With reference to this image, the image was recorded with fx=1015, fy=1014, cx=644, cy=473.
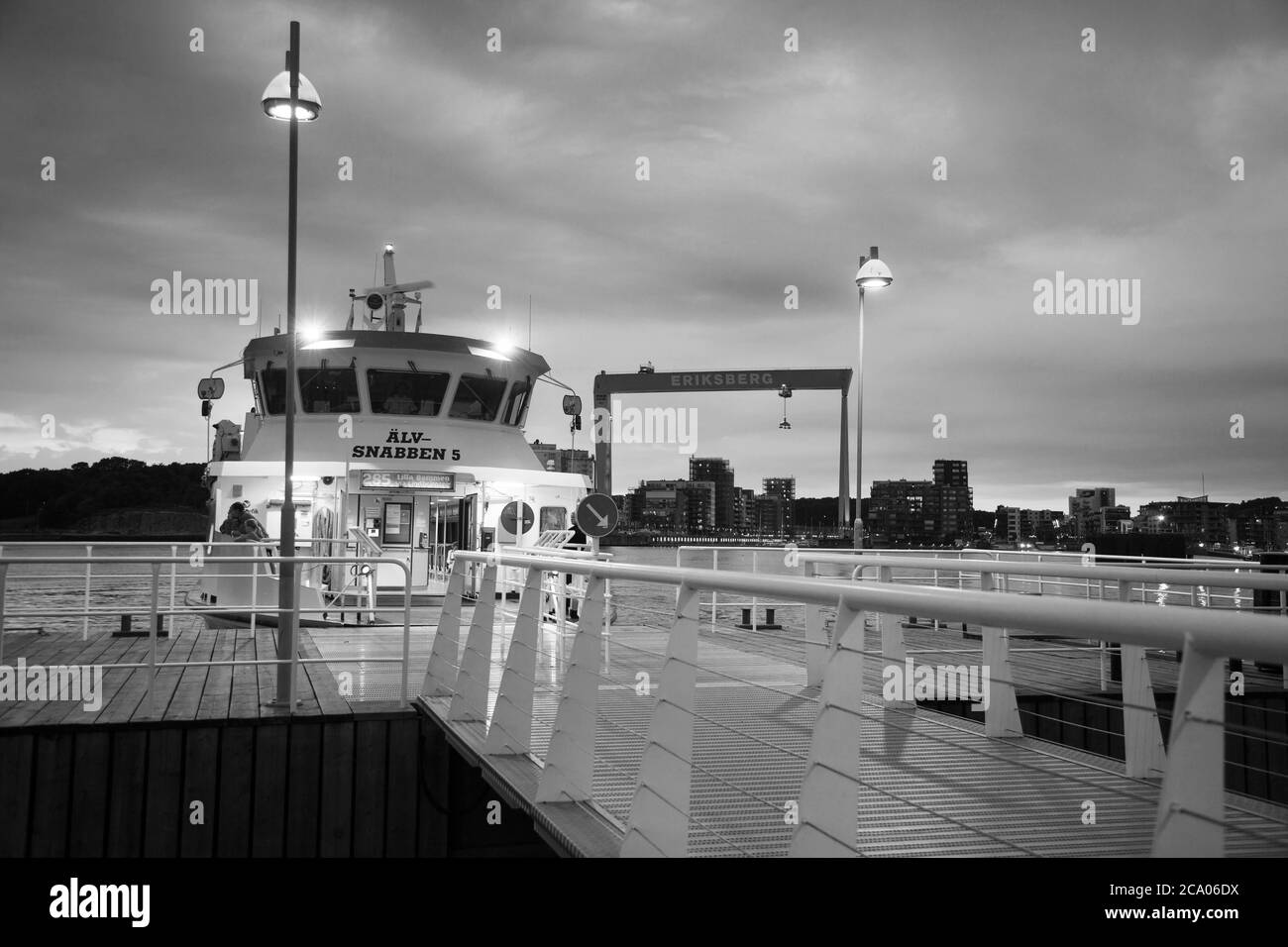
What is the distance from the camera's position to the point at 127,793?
6.48 m

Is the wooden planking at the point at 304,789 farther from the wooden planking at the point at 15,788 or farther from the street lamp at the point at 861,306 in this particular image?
the street lamp at the point at 861,306

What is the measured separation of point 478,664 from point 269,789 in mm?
1723

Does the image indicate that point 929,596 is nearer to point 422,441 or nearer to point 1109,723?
point 1109,723

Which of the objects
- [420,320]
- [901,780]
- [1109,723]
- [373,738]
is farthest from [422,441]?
[901,780]

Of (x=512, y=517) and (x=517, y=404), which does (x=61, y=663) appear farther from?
(x=517, y=404)

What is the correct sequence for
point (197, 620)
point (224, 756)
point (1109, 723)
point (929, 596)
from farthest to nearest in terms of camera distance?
1. point (197, 620)
2. point (1109, 723)
3. point (224, 756)
4. point (929, 596)

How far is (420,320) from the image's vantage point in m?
20.3

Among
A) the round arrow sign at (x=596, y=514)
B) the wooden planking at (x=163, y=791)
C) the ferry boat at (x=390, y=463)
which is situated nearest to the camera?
the wooden planking at (x=163, y=791)

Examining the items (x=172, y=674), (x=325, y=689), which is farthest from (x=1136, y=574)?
(x=172, y=674)

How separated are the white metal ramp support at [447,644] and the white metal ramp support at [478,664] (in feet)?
2.21

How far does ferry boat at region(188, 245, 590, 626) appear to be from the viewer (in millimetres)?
15891

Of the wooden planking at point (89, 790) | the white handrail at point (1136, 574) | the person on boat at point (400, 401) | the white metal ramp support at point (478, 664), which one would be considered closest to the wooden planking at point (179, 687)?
the wooden planking at point (89, 790)

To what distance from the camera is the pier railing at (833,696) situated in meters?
1.68
